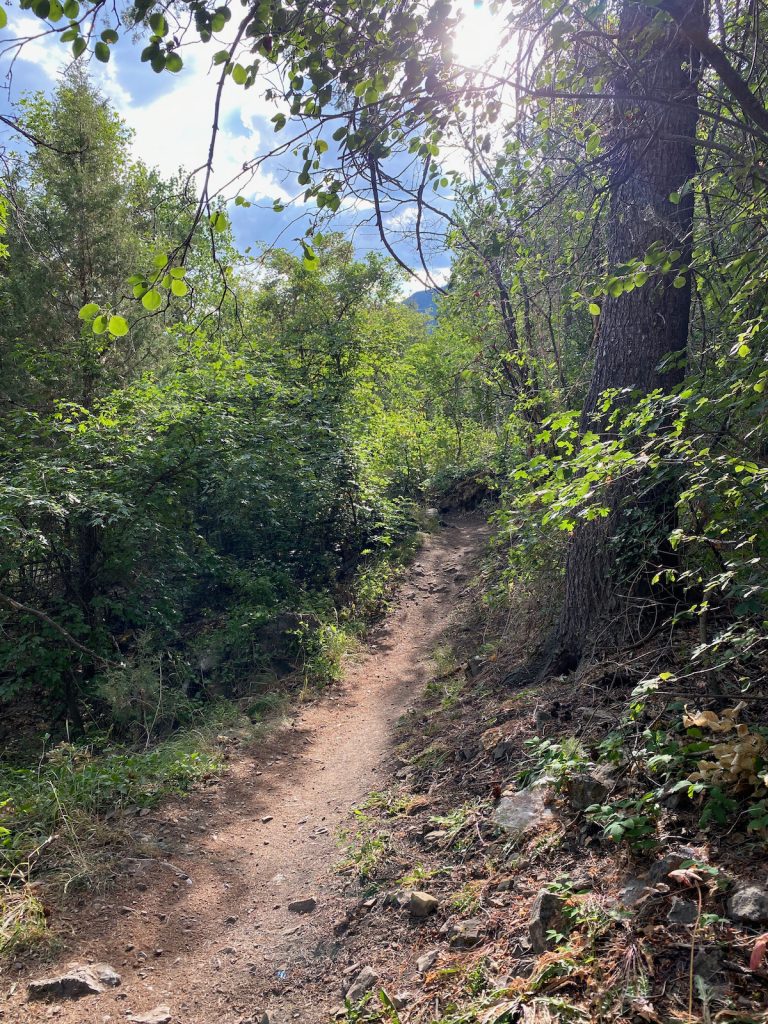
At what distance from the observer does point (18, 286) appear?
12016 millimetres

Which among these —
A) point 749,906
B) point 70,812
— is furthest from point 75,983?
point 749,906

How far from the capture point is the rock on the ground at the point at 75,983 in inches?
123

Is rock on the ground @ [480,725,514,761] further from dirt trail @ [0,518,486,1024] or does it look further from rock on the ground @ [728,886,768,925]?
rock on the ground @ [728,886,768,925]

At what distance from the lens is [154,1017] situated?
307 centimetres

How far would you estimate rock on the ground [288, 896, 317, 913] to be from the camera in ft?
12.5

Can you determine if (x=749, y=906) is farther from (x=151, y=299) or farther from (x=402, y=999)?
(x=151, y=299)

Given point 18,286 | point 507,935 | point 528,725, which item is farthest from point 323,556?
point 507,935

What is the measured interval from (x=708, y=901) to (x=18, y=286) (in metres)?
13.9

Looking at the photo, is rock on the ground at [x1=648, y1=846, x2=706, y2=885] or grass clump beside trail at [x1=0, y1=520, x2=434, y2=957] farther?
grass clump beside trail at [x1=0, y1=520, x2=434, y2=957]

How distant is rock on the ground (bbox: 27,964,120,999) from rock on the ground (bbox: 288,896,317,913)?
3.28 ft

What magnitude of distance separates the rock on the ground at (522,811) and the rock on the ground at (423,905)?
520 millimetres

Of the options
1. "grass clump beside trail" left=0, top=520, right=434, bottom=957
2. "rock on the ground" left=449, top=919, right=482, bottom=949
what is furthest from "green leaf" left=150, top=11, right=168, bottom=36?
"grass clump beside trail" left=0, top=520, right=434, bottom=957

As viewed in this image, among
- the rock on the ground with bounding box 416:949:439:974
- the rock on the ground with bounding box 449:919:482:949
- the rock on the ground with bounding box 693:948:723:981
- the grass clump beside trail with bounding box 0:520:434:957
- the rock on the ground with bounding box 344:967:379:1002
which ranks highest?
the rock on the ground with bounding box 693:948:723:981

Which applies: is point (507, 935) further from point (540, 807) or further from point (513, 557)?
→ point (513, 557)
